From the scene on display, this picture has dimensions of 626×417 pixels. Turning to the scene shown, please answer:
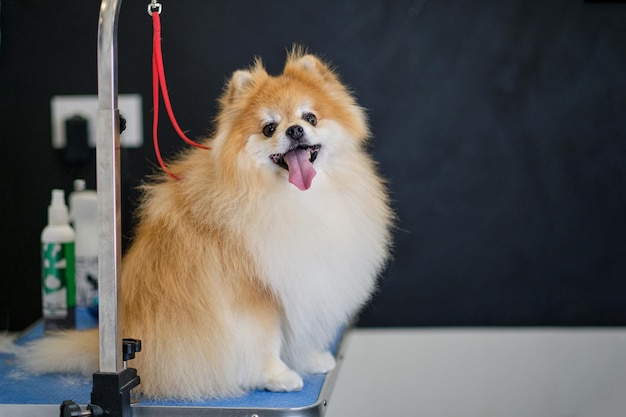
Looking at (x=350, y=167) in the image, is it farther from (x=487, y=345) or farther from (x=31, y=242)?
(x=31, y=242)

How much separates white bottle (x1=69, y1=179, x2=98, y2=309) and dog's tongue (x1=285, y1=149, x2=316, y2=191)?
0.69 metres

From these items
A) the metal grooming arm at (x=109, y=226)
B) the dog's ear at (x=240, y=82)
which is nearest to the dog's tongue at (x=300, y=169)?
the dog's ear at (x=240, y=82)

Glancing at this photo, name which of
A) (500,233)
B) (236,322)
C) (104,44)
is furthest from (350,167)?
(500,233)

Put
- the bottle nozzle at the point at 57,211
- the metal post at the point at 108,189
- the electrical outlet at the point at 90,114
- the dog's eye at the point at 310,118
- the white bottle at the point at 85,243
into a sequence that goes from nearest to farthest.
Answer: the metal post at the point at 108,189 < the dog's eye at the point at 310,118 < the bottle nozzle at the point at 57,211 < the white bottle at the point at 85,243 < the electrical outlet at the point at 90,114

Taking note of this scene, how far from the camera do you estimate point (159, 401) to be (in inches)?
50.4

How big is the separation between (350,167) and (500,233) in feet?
2.24

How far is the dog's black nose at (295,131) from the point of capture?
50.1 inches

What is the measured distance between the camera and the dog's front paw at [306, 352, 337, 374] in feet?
4.71

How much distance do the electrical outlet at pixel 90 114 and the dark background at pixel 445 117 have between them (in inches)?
0.9

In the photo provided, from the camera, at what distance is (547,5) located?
1.81 meters

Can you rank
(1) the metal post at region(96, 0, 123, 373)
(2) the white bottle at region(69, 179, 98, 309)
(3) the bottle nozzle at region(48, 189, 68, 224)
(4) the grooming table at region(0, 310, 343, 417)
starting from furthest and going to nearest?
(2) the white bottle at region(69, 179, 98, 309), (3) the bottle nozzle at region(48, 189, 68, 224), (4) the grooming table at region(0, 310, 343, 417), (1) the metal post at region(96, 0, 123, 373)

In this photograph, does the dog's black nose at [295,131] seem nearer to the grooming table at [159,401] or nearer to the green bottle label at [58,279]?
the grooming table at [159,401]

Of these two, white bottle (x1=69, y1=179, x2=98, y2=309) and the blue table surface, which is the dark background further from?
the blue table surface

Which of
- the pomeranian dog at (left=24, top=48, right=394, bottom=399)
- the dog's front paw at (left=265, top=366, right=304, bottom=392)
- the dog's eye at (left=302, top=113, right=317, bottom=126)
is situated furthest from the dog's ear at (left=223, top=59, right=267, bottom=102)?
the dog's front paw at (left=265, top=366, right=304, bottom=392)
